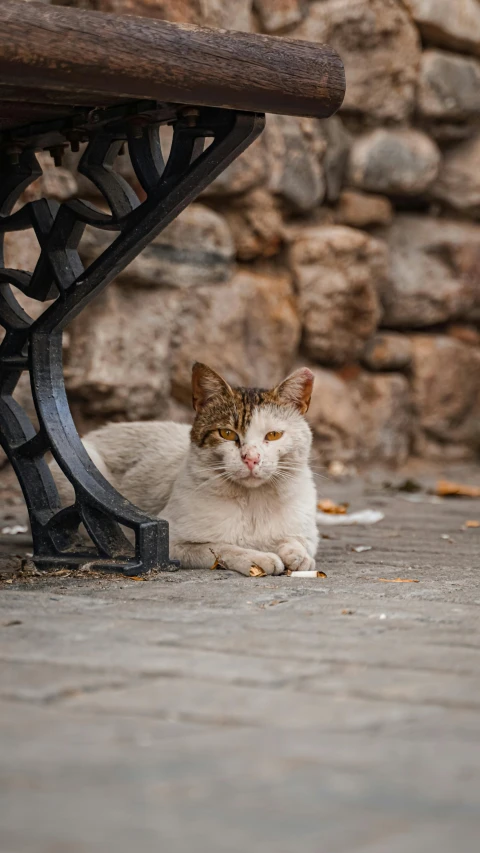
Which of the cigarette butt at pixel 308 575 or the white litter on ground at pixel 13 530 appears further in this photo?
the white litter on ground at pixel 13 530

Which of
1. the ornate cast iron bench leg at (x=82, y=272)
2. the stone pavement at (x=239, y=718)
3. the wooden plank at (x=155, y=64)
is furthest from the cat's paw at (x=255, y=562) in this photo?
the wooden plank at (x=155, y=64)

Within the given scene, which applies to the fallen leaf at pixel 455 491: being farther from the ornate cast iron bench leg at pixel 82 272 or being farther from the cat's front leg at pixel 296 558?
the ornate cast iron bench leg at pixel 82 272

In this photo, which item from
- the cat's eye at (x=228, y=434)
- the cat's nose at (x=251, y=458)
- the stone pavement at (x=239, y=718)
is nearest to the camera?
the stone pavement at (x=239, y=718)

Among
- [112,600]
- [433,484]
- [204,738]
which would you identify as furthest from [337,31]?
[204,738]

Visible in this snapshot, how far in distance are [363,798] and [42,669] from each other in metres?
0.76

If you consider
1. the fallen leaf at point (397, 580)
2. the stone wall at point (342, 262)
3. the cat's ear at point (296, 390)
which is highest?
the stone wall at point (342, 262)

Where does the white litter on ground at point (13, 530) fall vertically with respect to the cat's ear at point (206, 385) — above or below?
below

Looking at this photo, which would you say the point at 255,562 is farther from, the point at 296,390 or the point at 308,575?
the point at 296,390

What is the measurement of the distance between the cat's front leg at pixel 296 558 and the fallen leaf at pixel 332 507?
1.41 meters

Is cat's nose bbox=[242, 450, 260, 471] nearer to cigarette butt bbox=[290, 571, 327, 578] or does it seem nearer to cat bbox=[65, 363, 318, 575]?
cat bbox=[65, 363, 318, 575]

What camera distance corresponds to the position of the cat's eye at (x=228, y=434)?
11.1ft

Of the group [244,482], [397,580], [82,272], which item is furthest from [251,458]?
Result: [82,272]

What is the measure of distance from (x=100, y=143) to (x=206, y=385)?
0.79m

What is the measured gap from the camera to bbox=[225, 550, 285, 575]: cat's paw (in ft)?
10.4
